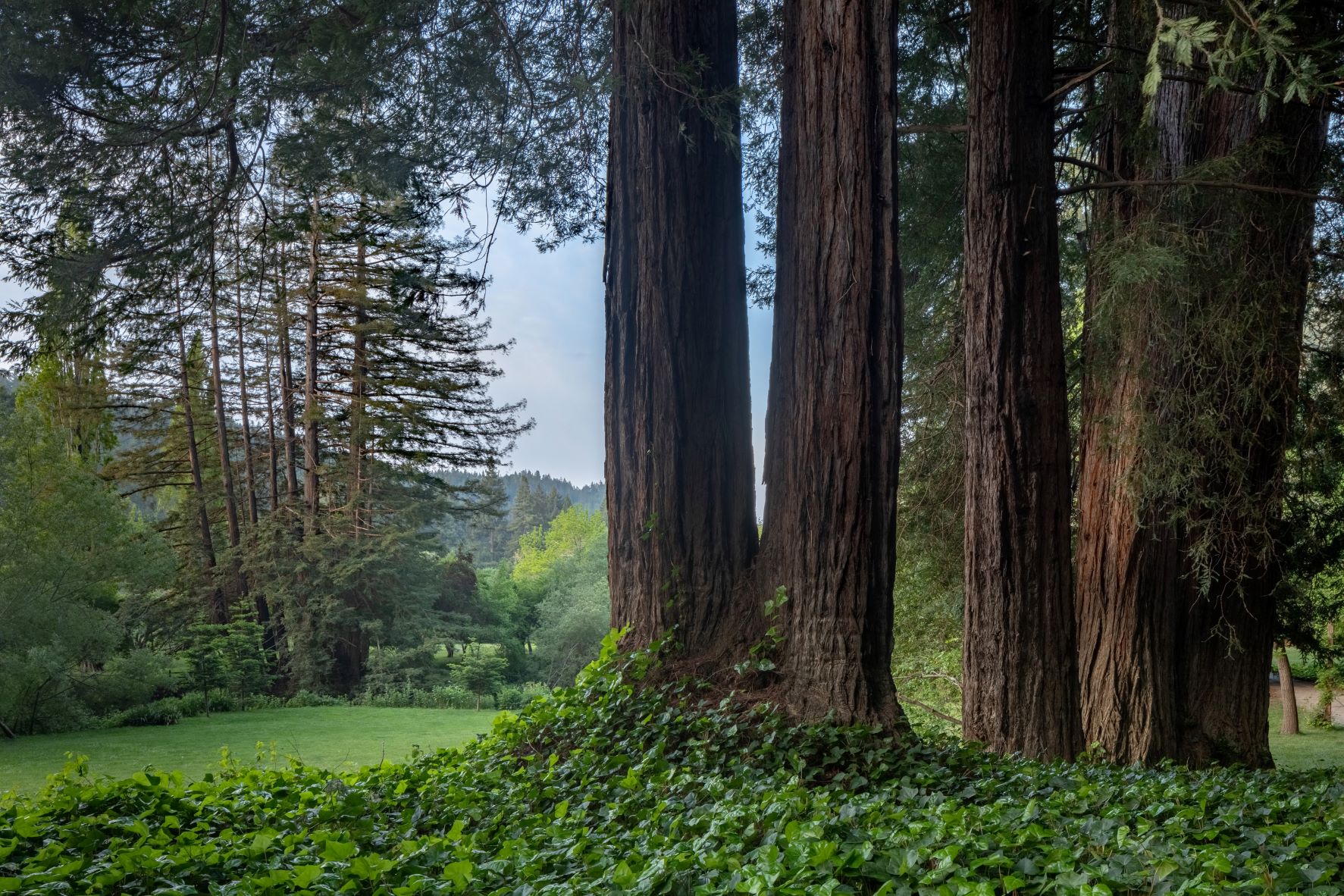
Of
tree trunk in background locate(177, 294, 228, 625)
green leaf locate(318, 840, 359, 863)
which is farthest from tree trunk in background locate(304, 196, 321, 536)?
green leaf locate(318, 840, 359, 863)

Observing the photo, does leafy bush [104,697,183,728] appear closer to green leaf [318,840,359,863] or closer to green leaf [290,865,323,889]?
green leaf [318,840,359,863]

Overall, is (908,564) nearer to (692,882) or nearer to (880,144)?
(880,144)

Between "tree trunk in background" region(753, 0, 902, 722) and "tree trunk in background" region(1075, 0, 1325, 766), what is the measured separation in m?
2.27

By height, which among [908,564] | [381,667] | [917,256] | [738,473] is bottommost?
[381,667]

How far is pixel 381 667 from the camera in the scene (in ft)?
61.8

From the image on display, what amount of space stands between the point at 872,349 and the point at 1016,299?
1534 millimetres

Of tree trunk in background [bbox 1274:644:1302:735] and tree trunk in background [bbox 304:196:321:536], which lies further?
tree trunk in background [bbox 304:196:321:536]

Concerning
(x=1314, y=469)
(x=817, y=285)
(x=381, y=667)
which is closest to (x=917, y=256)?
(x=1314, y=469)

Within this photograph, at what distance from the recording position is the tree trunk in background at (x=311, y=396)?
19.6 m

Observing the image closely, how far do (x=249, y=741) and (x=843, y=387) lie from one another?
39.9ft

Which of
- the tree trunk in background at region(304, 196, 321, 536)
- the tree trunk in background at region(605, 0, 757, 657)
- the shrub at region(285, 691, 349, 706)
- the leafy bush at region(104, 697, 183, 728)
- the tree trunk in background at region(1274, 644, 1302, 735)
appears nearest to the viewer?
the tree trunk in background at region(605, 0, 757, 657)

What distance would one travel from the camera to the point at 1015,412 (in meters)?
5.14

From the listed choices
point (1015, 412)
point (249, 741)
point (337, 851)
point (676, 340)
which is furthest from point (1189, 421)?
point (249, 741)

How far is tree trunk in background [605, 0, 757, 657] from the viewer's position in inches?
176
